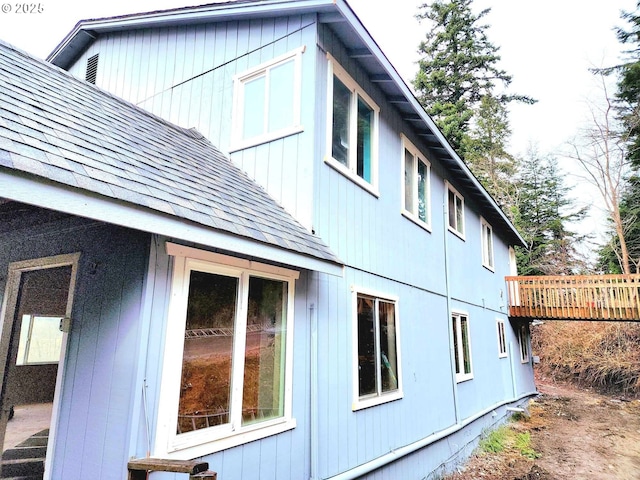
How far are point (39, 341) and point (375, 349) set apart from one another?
4.31 meters

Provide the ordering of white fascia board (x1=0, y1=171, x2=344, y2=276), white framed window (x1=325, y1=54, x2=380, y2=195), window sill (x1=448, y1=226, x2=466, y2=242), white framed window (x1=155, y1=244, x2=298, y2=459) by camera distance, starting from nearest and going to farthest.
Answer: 1. white fascia board (x1=0, y1=171, x2=344, y2=276)
2. white framed window (x1=155, y1=244, x2=298, y2=459)
3. white framed window (x1=325, y1=54, x2=380, y2=195)
4. window sill (x1=448, y1=226, x2=466, y2=242)

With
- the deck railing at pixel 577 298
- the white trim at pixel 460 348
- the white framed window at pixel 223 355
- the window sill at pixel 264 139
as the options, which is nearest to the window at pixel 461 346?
the white trim at pixel 460 348

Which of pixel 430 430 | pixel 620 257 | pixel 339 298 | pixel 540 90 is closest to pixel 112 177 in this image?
pixel 339 298

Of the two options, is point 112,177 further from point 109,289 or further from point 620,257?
point 620,257

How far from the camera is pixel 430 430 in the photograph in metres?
6.64

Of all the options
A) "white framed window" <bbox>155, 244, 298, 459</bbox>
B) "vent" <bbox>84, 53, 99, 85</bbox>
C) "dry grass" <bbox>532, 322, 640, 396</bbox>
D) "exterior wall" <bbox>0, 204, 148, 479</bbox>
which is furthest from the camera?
"dry grass" <bbox>532, 322, 640, 396</bbox>

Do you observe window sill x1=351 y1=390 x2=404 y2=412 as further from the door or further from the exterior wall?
the door

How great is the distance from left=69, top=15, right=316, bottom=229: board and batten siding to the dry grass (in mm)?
18182

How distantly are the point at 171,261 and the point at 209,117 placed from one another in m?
3.42

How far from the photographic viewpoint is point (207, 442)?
9.91 ft

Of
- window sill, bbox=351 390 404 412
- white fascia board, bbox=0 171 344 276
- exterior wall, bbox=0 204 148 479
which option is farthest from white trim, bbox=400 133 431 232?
exterior wall, bbox=0 204 148 479

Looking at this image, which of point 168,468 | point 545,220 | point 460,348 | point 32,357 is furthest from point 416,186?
point 545,220

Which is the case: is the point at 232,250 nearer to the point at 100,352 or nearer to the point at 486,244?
the point at 100,352

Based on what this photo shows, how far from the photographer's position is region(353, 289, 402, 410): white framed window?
505cm
